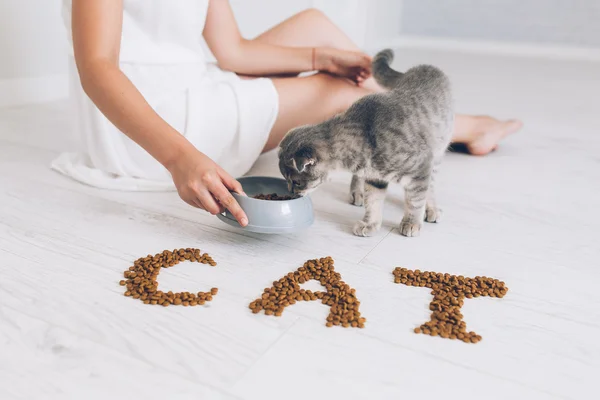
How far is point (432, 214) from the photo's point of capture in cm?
171

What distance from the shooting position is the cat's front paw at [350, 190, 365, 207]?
6.01 ft

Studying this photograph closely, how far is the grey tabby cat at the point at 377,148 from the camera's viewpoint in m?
1.49

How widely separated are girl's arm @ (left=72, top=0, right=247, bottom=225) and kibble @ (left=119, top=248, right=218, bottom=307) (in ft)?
0.48

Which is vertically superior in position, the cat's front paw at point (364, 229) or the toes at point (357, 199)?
the cat's front paw at point (364, 229)

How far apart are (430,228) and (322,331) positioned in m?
0.63

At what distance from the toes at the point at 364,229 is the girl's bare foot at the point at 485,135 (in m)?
0.95

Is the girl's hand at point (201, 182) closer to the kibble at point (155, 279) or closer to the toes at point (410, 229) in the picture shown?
the kibble at point (155, 279)

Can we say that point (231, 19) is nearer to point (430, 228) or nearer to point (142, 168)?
point (142, 168)

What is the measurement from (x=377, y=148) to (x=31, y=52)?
2.08m

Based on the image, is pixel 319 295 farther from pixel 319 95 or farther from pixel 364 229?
pixel 319 95

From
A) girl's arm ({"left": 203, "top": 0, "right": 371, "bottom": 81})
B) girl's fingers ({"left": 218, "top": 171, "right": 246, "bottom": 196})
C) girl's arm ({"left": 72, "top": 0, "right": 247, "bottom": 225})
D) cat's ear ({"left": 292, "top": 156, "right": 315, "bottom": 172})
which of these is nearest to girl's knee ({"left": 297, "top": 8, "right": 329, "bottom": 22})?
girl's arm ({"left": 203, "top": 0, "right": 371, "bottom": 81})

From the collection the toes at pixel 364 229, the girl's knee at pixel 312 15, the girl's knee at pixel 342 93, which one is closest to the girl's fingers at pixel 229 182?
the toes at pixel 364 229

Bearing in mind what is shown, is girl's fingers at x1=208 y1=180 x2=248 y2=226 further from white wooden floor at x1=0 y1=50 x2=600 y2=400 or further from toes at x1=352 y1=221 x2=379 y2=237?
toes at x1=352 y1=221 x2=379 y2=237

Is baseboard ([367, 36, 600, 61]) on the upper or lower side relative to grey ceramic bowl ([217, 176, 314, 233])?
lower
